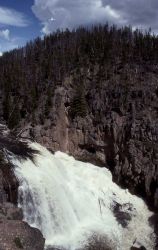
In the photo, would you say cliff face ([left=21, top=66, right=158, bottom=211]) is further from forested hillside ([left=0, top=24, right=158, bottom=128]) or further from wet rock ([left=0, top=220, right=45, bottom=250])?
wet rock ([left=0, top=220, right=45, bottom=250])

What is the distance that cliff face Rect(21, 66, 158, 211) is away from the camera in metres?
49.6

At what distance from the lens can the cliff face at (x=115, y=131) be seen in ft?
163

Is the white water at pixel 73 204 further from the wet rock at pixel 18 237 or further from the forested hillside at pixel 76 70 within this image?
the forested hillside at pixel 76 70

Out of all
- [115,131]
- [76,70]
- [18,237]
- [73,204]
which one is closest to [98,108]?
[115,131]

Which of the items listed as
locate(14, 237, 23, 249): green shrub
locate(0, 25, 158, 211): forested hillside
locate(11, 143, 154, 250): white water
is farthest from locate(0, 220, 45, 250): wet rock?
locate(0, 25, 158, 211): forested hillside

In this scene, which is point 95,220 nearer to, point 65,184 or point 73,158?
point 65,184

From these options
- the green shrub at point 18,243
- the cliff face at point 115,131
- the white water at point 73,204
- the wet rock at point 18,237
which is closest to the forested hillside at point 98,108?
the cliff face at point 115,131

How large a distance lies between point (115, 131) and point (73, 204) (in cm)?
1534

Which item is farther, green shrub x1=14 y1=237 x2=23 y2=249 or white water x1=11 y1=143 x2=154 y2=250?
white water x1=11 y1=143 x2=154 y2=250

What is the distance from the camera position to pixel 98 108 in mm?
56875

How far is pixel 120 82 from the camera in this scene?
Result: 206 feet

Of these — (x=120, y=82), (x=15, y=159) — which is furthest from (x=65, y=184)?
(x=120, y=82)

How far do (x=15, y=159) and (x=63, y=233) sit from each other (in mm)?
8419

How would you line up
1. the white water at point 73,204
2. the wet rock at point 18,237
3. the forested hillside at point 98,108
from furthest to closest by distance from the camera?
the forested hillside at point 98,108 → the white water at point 73,204 → the wet rock at point 18,237
